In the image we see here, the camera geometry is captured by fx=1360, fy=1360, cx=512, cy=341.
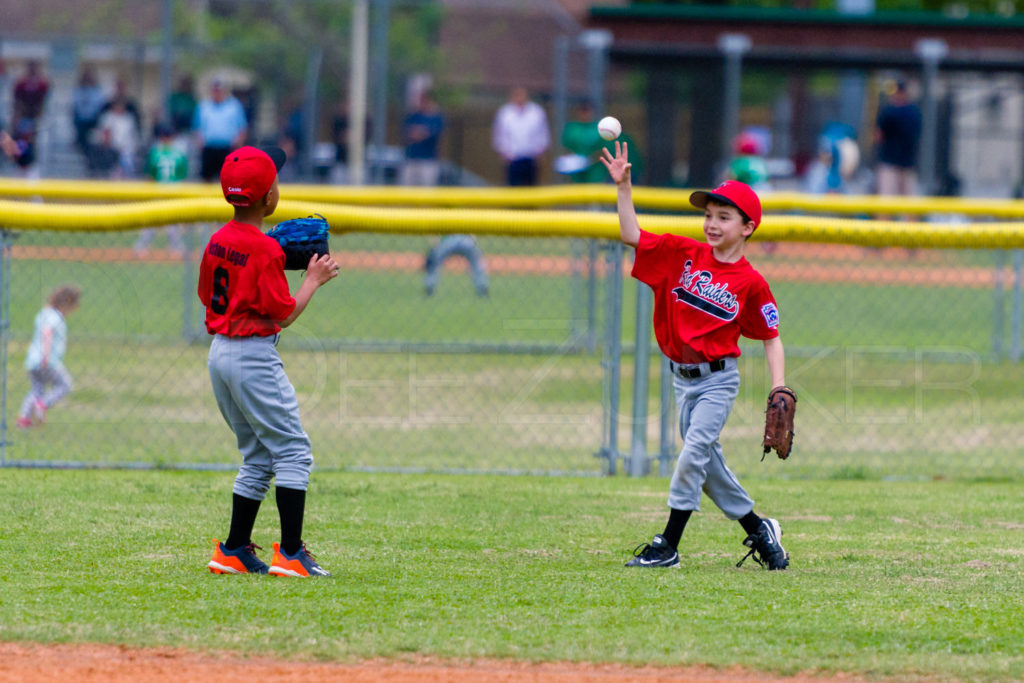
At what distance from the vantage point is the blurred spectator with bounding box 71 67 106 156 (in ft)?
61.4

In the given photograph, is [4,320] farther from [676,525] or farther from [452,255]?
[452,255]

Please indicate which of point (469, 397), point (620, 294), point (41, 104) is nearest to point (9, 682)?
point (620, 294)

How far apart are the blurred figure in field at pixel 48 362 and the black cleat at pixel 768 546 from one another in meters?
4.99

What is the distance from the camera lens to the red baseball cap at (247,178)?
478 cm

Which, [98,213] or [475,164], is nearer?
[98,213]

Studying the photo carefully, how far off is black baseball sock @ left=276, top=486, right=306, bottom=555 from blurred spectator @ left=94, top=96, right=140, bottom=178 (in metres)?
14.7

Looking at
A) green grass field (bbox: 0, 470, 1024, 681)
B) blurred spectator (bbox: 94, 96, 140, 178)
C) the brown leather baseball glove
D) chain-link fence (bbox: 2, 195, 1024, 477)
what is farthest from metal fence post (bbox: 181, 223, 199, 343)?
blurred spectator (bbox: 94, 96, 140, 178)

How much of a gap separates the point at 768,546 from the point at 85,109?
15.8 meters

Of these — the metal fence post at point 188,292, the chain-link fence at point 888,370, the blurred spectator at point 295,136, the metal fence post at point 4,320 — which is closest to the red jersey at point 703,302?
the chain-link fence at point 888,370

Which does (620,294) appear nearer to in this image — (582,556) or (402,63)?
(582,556)

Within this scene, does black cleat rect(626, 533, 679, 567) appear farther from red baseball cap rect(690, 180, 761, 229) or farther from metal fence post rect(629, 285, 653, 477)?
metal fence post rect(629, 285, 653, 477)

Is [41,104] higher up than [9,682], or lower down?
higher up

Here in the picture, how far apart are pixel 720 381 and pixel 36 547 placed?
2.71 meters

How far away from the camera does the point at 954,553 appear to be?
5.55 meters
